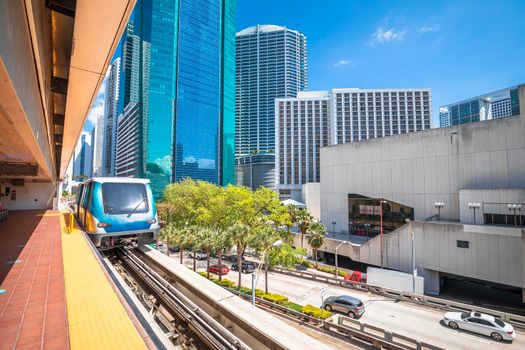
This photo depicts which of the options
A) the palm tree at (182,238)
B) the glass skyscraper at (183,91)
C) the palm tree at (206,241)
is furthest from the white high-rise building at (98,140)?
the palm tree at (206,241)

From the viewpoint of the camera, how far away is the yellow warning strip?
3.65 metres

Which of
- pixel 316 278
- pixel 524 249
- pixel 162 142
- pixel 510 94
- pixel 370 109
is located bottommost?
pixel 316 278

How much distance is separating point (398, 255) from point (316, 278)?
968 cm

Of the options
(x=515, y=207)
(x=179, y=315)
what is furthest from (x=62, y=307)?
(x=515, y=207)

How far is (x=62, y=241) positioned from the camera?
34.1ft

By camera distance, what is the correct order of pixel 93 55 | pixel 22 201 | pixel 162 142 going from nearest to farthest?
pixel 93 55 → pixel 22 201 → pixel 162 142

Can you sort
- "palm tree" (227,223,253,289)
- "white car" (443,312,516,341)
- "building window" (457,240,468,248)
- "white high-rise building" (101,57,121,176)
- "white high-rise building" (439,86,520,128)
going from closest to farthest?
"white car" (443,312,516,341) → "building window" (457,240,468,248) → "palm tree" (227,223,253,289) → "white high-rise building" (101,57,121,176) → "white high-rise building" (439,86,520,128)

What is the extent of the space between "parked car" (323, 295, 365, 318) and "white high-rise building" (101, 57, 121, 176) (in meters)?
149

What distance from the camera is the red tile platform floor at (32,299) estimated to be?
149 inches

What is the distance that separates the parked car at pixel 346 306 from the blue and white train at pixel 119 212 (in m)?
15.0

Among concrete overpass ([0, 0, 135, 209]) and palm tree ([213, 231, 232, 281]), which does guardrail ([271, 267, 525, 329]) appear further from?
concrete overpass ([0, 0, 135, 209])

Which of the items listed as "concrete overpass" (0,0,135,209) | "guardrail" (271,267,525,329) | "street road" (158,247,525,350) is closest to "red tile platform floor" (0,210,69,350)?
"concrete overpass" (0,0,135,209)

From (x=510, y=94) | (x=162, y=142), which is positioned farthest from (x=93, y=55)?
(x=510, y=94)

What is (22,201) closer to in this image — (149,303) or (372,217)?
(149,303)
